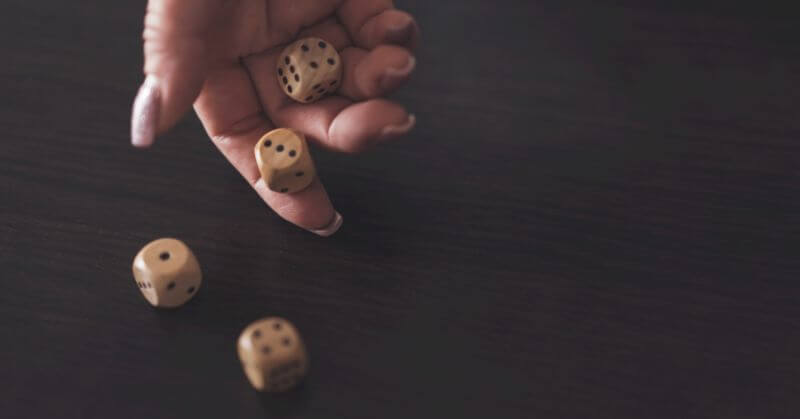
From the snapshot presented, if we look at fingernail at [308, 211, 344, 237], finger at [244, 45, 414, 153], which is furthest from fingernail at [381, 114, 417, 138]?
fingernail at [308, 211, 344, 237]

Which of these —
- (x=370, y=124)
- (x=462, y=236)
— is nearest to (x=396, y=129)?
(x=370, y=124)

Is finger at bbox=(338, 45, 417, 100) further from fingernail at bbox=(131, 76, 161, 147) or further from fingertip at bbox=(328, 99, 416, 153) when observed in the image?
fingernail at bbox=(131, 76, 161, 147)

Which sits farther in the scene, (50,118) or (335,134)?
(50,118)

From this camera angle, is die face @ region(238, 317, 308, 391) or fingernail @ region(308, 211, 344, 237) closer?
die face @ region(238, 317, 308, 391)

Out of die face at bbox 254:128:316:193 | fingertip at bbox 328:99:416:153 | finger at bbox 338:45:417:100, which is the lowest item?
die face at bbox 254:128:316:193

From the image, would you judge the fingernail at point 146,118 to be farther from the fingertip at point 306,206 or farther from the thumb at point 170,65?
the fingertip at point 306,206

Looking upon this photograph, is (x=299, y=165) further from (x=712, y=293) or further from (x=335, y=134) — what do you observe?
(x=712, y=293)

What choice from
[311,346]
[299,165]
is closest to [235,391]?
[311,346]
